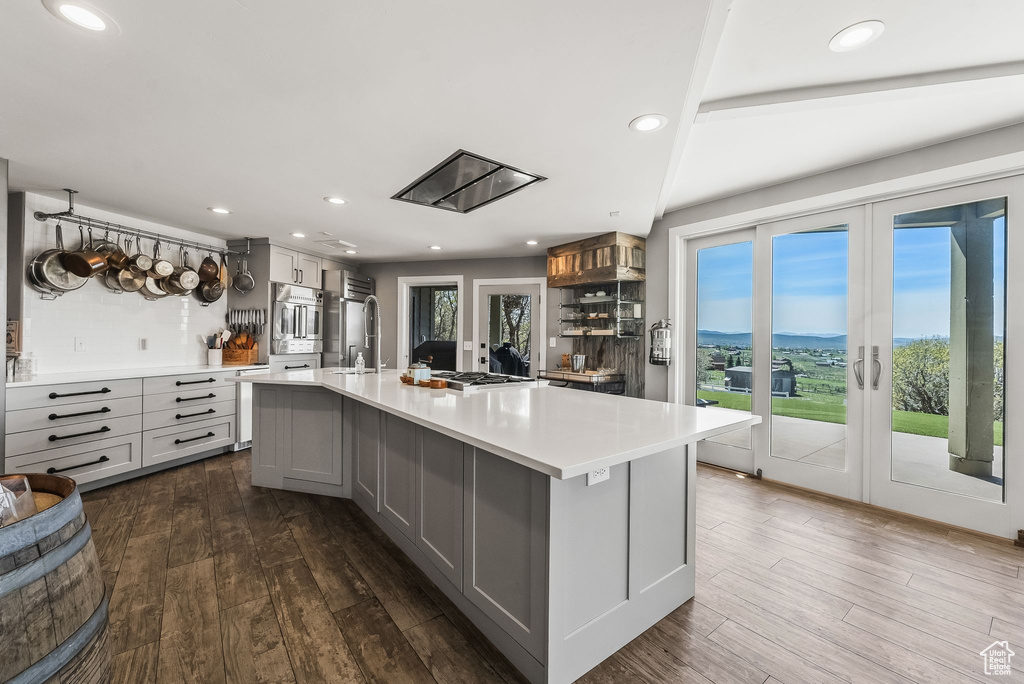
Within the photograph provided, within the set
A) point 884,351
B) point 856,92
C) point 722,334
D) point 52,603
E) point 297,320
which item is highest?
point 856,92

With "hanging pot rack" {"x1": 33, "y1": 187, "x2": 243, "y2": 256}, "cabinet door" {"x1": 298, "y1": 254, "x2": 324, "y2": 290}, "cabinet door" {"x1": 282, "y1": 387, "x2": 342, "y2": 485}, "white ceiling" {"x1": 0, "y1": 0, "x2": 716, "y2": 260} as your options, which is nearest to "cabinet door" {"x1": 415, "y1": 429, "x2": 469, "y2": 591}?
"cabinet door" {"x1": 282, "y1": 387, "x2": 342, "y2": 485}

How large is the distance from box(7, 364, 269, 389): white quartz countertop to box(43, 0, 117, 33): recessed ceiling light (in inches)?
103

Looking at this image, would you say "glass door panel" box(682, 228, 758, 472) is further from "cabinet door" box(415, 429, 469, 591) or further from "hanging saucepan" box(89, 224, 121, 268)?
"hanging saucepan" box(89, 224, 121, 268)

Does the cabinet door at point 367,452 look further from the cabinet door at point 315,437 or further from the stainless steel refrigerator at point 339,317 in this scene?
the stainless steel refrigerator at point 339,317

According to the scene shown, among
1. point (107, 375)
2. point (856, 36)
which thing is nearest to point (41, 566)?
point (856, 36)

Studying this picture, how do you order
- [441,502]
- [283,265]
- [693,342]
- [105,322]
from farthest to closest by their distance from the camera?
1. [283,265]
2. [693,342]
3. [105,322]
4. [441,502]

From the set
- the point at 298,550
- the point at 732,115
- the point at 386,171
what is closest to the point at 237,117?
the point at 386,171

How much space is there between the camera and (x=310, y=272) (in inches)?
204

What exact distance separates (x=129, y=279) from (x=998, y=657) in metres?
5.86

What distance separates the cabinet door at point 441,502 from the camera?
1.74 metres

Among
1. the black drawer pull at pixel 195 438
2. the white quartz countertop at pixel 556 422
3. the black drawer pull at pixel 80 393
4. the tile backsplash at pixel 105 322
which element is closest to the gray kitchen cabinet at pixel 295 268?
the tile backsplash at pixel 105 322

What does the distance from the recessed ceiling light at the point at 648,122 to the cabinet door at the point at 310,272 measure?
14.2 feet

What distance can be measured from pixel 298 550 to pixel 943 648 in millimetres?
2864

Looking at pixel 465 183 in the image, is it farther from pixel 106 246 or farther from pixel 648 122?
pixel 106 246
